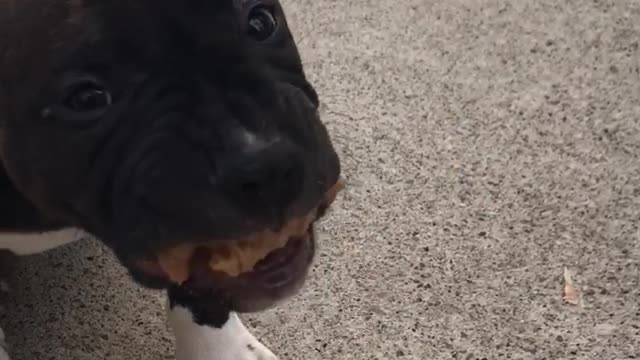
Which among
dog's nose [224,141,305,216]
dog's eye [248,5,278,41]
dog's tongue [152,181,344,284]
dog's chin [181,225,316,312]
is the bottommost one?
dog's chin [181,225,316,312]

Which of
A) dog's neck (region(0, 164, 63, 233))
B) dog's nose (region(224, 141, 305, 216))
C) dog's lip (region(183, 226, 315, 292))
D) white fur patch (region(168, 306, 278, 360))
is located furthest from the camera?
white fur patch (region(168, 306, 278, 360))

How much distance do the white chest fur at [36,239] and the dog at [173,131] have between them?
0.59 feet

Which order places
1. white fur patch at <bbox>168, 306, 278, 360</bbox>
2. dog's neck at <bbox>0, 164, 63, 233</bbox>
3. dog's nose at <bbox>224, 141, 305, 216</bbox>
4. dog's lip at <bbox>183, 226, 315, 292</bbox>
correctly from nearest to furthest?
dog's nose at <bbox>224, 141, 305, 216</bbox>, dog's lip at <bbox>183, 226, 315, 292</bbox>, dog's neck at <bbox>0, 164, 63, 233</bbox>, white fur patch at <bbox>168, 306, 278, 360</bbox>

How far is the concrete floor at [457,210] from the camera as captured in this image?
4.26ft

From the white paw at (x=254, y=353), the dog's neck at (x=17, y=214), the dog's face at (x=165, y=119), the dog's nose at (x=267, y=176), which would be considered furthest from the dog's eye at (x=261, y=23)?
the white paw at (x=254, y=353)

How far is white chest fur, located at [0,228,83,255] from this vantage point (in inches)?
45.4

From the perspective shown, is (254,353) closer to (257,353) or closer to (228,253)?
(257,353)

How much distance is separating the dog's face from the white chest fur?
21 centimetres

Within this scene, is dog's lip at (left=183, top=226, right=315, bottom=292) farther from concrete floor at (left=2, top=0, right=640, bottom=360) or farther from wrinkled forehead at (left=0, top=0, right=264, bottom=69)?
concrete floor at (left=2, top=0, right=640, bottom=360)

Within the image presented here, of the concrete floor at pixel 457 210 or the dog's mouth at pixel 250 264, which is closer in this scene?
the dog's mouth at pixel 250 264

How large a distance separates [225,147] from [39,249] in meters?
0.46

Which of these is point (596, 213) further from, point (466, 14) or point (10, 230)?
point (10, 230)

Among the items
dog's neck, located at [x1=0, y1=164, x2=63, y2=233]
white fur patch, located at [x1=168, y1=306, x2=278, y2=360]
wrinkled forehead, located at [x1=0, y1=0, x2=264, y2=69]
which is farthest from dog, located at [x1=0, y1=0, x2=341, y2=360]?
white fur patch, located at [x1=168, y1=306, x2=278, y2=360]

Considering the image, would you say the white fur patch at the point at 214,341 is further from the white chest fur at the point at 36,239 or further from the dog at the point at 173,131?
the dog at the point at 173,131
